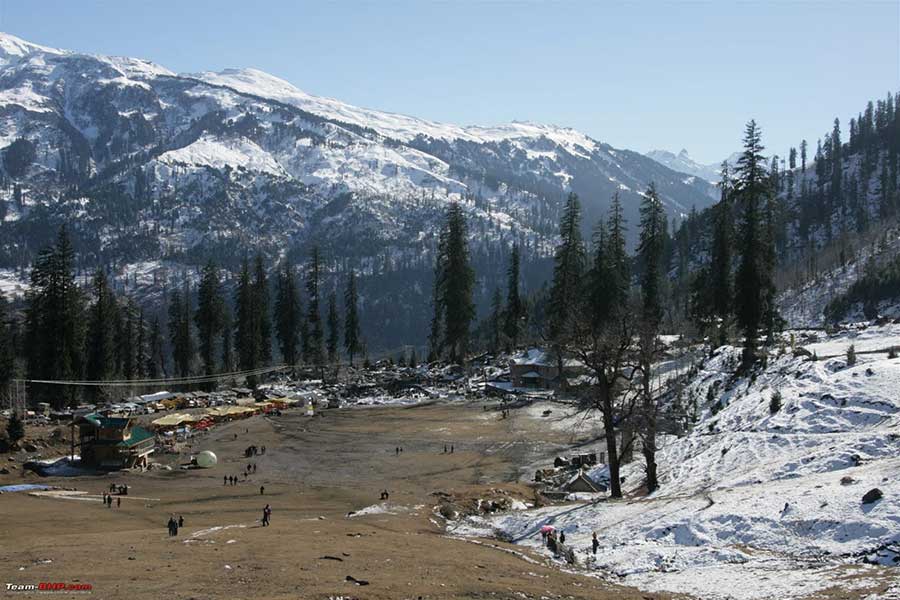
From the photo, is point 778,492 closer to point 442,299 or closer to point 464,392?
point 464,392

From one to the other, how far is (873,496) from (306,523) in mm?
22701

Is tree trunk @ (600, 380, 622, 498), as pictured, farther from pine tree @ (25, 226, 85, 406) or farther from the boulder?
pine tree @ (25, 226, 85, 406)

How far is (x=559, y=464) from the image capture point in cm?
4603

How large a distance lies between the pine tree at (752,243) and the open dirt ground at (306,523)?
16888 millimetres

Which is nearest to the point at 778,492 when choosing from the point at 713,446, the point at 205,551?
the point at 713,446

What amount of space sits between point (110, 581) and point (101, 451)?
3579 cm

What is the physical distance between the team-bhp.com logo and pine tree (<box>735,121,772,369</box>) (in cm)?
3811

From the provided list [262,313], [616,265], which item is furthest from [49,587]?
[262,313]

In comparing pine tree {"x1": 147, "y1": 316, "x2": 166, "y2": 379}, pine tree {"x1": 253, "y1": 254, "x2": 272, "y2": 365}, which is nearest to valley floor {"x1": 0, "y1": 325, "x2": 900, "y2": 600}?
pine tree {"x1": 253, "y1": 254, "x2": 272, "y2": 365}

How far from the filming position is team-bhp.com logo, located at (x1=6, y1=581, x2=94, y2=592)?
744 inches

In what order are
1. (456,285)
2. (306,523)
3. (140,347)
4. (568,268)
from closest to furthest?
(306,523) < (568,268) < (456,285) < (140,347)

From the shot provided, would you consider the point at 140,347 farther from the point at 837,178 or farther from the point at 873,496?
the point at 837,178

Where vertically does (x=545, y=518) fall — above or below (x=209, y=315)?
below

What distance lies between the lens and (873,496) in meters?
22.1
